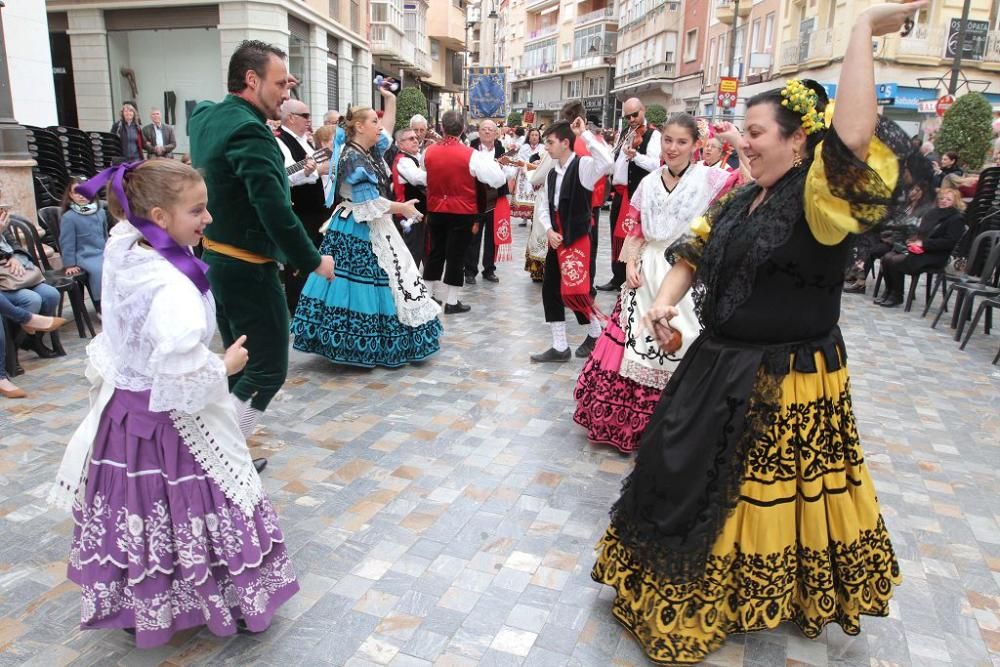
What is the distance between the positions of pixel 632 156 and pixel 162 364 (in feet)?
21.1

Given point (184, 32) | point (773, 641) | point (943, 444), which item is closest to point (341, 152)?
point (773, 641)

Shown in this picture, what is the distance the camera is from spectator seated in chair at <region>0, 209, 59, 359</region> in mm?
5367

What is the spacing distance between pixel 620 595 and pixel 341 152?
393cm

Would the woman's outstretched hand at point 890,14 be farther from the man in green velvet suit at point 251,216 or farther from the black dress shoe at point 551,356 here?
the black dress shoe at point 551,356

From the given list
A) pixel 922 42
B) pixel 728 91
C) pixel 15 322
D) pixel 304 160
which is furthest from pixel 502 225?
pixel 922 42

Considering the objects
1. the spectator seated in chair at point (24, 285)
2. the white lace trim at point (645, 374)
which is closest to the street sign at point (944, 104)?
the white lace trim at point (645, 374)

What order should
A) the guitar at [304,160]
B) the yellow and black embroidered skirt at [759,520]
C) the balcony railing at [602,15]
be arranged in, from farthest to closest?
the balcony railing at [602,15] < the guitar at [304,160] < the yellow and black embroidered skirt at [759,520]

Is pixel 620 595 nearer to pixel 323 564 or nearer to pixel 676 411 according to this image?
pixel 676 411

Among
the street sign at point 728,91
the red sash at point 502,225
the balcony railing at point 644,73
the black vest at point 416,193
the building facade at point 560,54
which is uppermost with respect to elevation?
the building facade at point 560,54

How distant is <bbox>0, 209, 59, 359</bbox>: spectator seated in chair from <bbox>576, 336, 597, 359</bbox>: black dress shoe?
426cm

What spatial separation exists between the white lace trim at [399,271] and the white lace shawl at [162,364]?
3.10m

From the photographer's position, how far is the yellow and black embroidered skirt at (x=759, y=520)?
244 centimetres

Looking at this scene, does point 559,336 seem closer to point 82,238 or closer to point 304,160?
point 304,160

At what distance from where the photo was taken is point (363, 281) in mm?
5504
